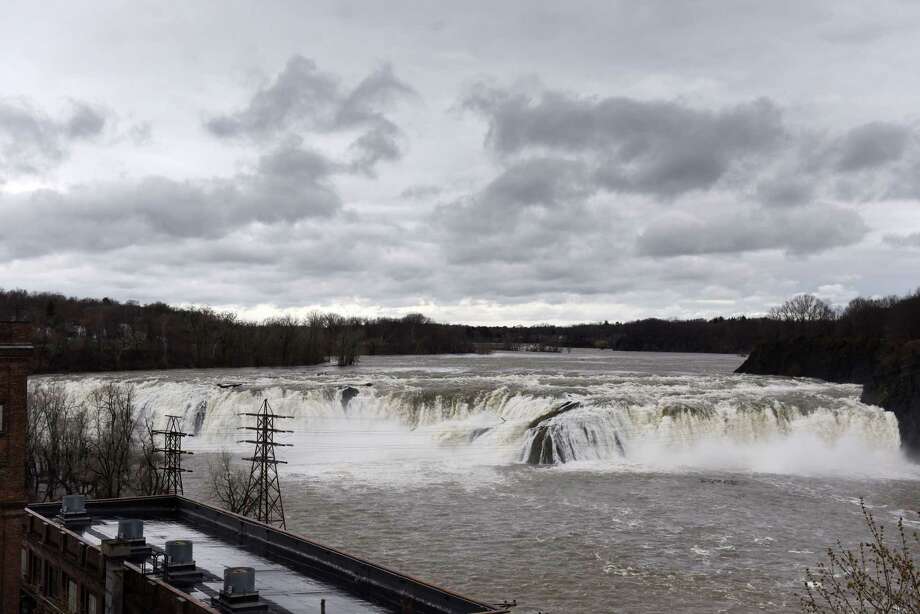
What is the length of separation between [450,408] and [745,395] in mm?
18083

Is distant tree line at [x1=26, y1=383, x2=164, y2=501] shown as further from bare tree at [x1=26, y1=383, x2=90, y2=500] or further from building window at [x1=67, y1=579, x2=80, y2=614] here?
building window at [x1=67, y1=579, x2=80, y2=614]

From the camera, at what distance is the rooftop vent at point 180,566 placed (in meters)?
15.9

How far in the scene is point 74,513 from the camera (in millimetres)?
21203

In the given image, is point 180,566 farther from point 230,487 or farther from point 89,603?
point 230,487

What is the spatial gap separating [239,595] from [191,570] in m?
2.64

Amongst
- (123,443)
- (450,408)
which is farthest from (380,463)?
(123,443)

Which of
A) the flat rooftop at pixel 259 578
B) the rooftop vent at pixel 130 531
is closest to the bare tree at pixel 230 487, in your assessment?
the flat rooftop at pixel 259 578

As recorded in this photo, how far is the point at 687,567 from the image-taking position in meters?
23.9

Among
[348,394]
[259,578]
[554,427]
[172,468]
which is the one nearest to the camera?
[259,578]

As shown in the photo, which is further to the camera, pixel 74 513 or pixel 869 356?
pixel 869 356

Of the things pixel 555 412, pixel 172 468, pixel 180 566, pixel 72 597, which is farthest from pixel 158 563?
pixel 555 412

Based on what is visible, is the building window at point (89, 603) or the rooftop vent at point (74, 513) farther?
the rooftop vent at point (74, 513)

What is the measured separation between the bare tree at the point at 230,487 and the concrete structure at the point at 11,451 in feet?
26.0

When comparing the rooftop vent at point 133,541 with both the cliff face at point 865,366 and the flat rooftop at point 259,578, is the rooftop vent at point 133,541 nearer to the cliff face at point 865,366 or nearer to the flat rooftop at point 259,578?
the flat rooftop at point 259,578
